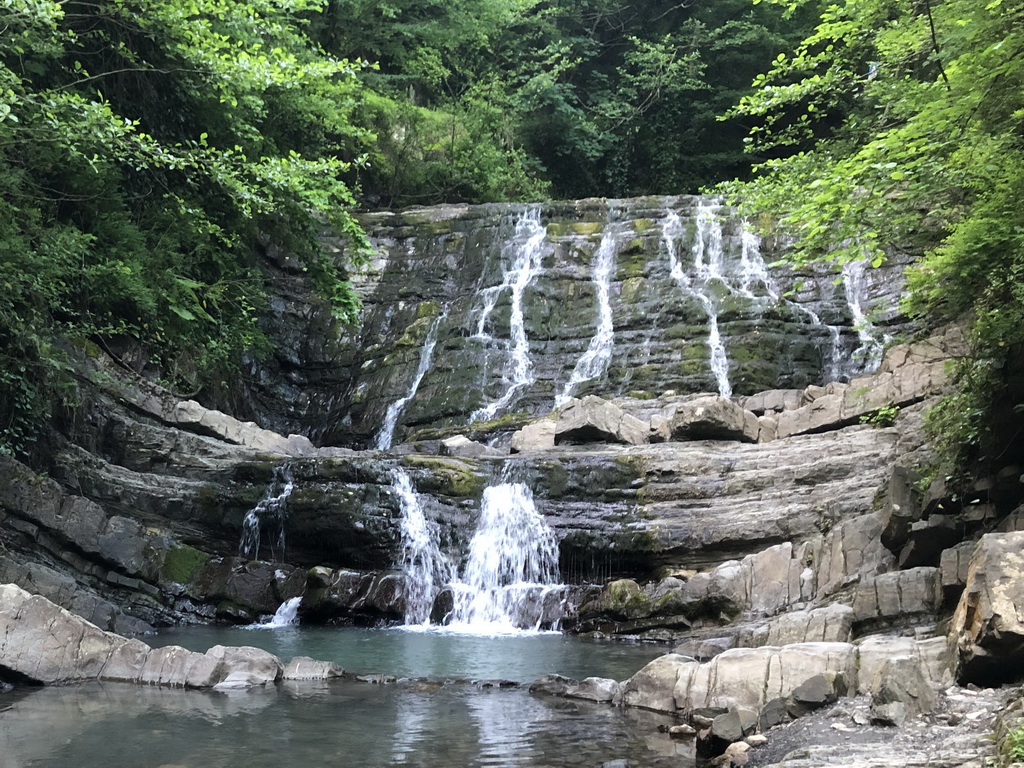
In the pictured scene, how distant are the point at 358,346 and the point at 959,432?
57.2ft

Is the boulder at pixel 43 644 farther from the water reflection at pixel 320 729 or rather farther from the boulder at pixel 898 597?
the boulder at pixel 898 597

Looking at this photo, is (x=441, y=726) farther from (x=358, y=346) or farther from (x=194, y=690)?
(x=358, y=346)

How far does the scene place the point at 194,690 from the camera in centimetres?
847

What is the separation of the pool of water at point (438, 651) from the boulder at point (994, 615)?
417cm

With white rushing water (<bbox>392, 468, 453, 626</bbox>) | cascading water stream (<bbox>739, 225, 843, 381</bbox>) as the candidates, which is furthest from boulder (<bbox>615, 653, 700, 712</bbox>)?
cascading water stream (<bbox>739, 225, 843, 381</bbox>)

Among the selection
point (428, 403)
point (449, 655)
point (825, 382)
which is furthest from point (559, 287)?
point (449, 655)

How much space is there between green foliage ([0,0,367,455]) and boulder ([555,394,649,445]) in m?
4.69

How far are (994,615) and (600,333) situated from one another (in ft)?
56.0

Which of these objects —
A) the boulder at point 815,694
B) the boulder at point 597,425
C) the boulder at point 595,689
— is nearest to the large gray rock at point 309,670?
the boulder at point 595,689

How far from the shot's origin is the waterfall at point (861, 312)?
19438 millimetres

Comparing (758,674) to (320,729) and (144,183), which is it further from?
(144,183)

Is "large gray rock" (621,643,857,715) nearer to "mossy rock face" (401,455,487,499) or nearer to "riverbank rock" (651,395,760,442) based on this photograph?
"mossy rock face" (401,455,487,499)

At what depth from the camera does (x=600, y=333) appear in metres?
22.2

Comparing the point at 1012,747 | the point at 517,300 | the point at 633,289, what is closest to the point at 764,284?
the point at 633,289
